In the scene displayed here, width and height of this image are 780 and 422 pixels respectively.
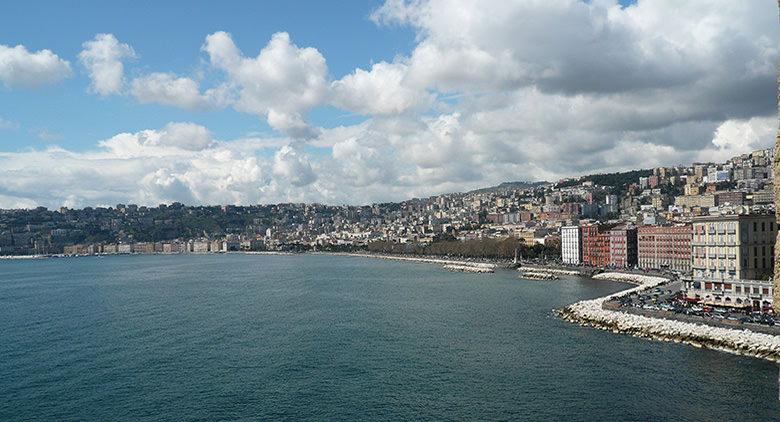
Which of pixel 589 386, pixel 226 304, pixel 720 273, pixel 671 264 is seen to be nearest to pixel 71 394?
pixel 589 386

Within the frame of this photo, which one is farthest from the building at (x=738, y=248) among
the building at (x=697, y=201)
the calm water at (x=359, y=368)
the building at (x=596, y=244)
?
the building at (x=697, y=201)

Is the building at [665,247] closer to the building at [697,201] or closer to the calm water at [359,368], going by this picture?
the calm water at [359,368]

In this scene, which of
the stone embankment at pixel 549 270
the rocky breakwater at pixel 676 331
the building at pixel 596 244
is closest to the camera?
the rocky breakwater at pixel 676 331

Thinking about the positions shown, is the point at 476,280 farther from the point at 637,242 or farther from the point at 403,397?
the point at 403,397

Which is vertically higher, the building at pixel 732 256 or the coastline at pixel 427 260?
the building at pixel 732 256

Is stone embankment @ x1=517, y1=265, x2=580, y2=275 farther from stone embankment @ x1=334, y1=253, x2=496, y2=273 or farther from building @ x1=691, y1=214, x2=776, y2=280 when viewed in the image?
building @ x1=691, y1=214, x2=776, y2=280

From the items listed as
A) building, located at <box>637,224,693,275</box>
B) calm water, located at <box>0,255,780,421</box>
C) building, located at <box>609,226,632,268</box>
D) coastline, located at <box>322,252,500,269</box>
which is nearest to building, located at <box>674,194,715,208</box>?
coastline, located at <box>322,252,500,269</box>

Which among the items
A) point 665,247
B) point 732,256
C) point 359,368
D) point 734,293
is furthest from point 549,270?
point 359,368
